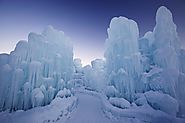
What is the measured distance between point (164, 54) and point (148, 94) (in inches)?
85.7

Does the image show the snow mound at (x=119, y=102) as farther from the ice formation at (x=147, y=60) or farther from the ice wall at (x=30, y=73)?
the ice wall at (x=30, y=73)

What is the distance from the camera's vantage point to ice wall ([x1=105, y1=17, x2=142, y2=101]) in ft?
29.4

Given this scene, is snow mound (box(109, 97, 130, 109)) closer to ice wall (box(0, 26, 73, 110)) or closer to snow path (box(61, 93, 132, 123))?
snow path (box(61, 93, 132, 123))

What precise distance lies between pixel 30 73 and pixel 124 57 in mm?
5078

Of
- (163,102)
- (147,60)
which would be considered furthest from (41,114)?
(147,60)

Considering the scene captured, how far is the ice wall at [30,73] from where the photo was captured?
25.9 feet

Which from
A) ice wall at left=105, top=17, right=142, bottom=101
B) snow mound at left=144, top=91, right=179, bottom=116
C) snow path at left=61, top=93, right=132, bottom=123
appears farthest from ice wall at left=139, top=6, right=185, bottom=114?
snow path at left=61, top=93, right=132, bottom=123

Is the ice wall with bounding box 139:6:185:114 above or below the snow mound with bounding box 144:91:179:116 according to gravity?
above

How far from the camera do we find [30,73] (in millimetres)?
8352

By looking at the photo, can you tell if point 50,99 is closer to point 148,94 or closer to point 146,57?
point 148,94

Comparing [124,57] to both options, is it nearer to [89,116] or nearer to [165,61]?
[165,61]

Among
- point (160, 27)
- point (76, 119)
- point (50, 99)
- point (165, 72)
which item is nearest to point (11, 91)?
point (50, 99)

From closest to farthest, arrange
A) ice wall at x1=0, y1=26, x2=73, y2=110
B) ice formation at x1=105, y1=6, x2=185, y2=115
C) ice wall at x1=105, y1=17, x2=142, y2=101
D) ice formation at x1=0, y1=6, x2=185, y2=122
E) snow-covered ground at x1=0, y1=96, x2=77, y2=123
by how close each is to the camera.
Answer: snow-covered ground at x1=0, y1=96, x2=77, y2=123, ice formation at x1=0, y1=6, x2=185, y2=122, ice formation at x1=105, y1=6, x2=185, y2=115, ice wall at x1=0, y1=26, x2=73, y2=110, ice wall at x1=105, y1=17, x2=142, y2=101

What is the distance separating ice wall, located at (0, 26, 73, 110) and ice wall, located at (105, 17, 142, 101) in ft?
11.2
